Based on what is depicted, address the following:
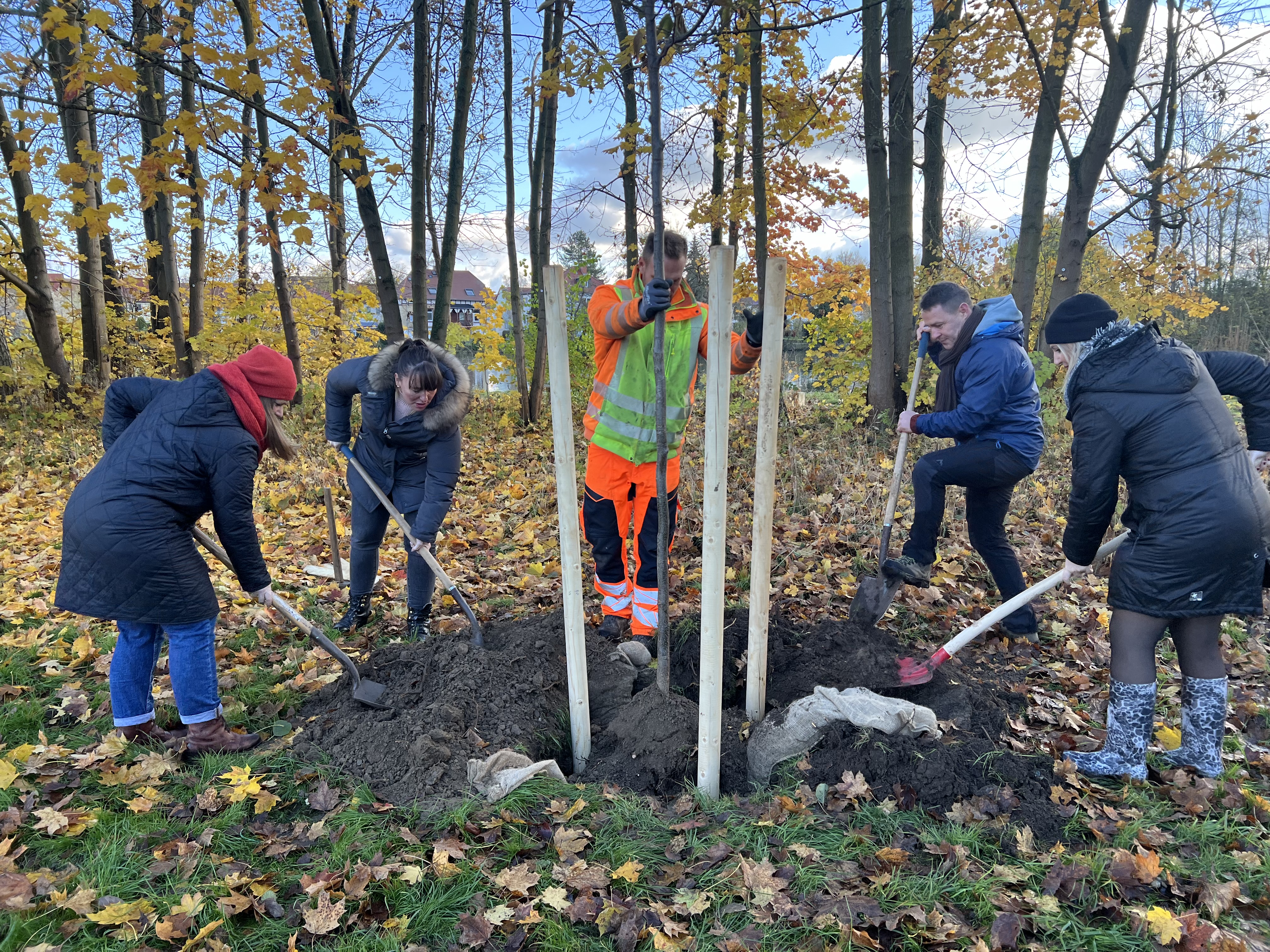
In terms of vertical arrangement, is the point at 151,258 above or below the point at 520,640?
above

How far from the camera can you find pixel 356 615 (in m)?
4.56

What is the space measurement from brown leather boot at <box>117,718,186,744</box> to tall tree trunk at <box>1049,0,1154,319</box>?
881cm

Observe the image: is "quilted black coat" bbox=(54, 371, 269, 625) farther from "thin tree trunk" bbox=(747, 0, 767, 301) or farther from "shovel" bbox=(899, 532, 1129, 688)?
"thin tree trunk" bbox=(747, 0, 767, 301)

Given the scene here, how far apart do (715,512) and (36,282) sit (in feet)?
38.9

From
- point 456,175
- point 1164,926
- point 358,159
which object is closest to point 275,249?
point 456,175

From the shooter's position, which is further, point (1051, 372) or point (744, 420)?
point (1051, 372)

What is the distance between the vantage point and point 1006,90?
9.49 meters

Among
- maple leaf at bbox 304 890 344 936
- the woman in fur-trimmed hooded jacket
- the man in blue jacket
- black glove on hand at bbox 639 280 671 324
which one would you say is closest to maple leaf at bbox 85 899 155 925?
maple leaf at bbox 304 890 344 936

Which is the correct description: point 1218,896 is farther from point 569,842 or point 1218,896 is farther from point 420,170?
point 420,170

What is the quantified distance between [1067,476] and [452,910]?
7.16 m

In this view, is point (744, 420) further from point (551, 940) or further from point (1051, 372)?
point (551, 940)

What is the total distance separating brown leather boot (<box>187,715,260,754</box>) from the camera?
3.09m

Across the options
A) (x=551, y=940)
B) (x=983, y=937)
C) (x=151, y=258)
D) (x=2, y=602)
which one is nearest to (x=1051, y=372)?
(x=983, y=937)

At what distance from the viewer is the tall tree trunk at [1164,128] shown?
10352mm
